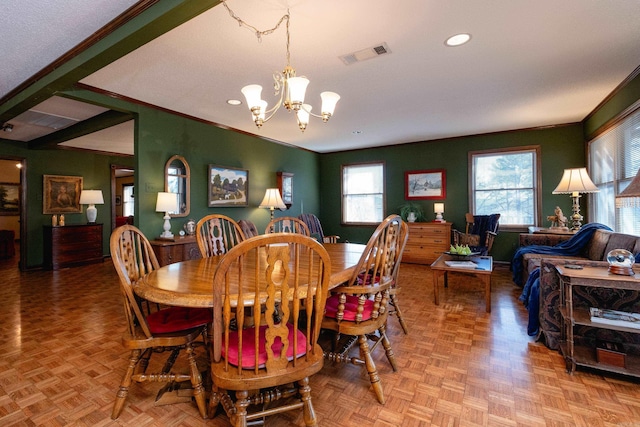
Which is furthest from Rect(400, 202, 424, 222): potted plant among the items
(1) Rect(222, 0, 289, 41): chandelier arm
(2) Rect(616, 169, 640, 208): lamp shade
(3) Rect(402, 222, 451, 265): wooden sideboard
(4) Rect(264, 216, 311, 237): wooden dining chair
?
(1) Rect(222, 0, 289, 41): chandelier arm

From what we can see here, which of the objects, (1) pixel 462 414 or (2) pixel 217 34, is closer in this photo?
(1) pixel 462 414

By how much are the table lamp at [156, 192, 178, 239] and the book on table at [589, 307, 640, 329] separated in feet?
13.3

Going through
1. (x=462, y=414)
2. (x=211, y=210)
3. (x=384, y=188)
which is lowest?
(x=462, y=414)

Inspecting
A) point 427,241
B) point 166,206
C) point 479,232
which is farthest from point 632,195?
point 166,206

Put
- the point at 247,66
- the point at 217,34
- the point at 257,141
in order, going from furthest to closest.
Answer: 1. the point at 257,141
2. the point at 247,66
3. the point at 217,34

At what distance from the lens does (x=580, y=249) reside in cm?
365

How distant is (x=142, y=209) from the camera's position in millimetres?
3795

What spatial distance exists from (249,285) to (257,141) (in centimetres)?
448

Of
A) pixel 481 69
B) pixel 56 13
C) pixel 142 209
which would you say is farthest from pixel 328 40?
pixel 142 209

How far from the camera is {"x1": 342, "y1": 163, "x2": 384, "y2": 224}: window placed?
675cm

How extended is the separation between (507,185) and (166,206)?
17.9 feet

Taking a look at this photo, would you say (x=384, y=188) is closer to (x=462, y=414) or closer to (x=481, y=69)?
(x=481, y=69)

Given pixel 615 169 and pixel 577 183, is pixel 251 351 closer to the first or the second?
pixel 577 183

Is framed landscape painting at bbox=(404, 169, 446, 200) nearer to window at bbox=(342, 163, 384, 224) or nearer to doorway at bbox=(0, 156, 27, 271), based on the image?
window at bbox=(342, 163, 384, 224)
